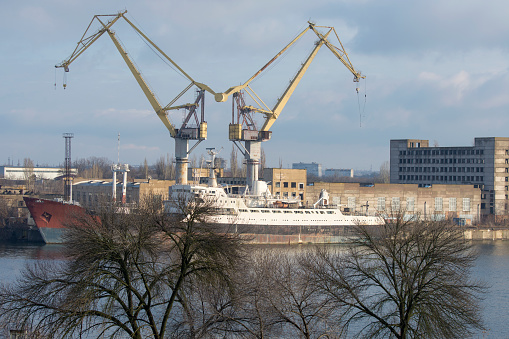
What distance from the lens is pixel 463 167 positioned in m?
74.1

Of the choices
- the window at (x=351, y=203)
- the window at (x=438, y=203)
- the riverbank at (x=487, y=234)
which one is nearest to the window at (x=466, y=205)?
the window at (x=438, y=203)

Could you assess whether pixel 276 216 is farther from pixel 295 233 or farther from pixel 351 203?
pixel 351 203

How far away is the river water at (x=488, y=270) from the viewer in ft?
82.7

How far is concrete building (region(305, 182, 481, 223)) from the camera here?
6066cm

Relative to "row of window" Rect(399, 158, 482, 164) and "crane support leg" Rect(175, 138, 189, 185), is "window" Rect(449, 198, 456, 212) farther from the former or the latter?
"crane support leg" Rect(175, 138, 189, 185)

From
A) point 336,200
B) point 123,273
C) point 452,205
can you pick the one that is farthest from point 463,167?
point 123,273

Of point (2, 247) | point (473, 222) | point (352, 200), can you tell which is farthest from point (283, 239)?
point (473, 222)

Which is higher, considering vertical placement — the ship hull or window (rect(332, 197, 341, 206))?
window (rect(332, 197, 341, 206))

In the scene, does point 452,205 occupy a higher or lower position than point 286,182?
lower

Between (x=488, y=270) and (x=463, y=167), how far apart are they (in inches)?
1504

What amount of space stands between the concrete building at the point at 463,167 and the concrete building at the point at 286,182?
20.3 metres

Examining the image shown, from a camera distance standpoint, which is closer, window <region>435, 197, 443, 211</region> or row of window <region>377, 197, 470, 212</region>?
row of window <region>377, 197, 470, 212</region>

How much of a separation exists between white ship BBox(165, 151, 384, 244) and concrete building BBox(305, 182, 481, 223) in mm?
3218

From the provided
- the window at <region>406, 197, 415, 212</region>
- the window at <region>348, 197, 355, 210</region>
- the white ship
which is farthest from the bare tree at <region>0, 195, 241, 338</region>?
the window at <region>406, 197, 415, 212</region>
